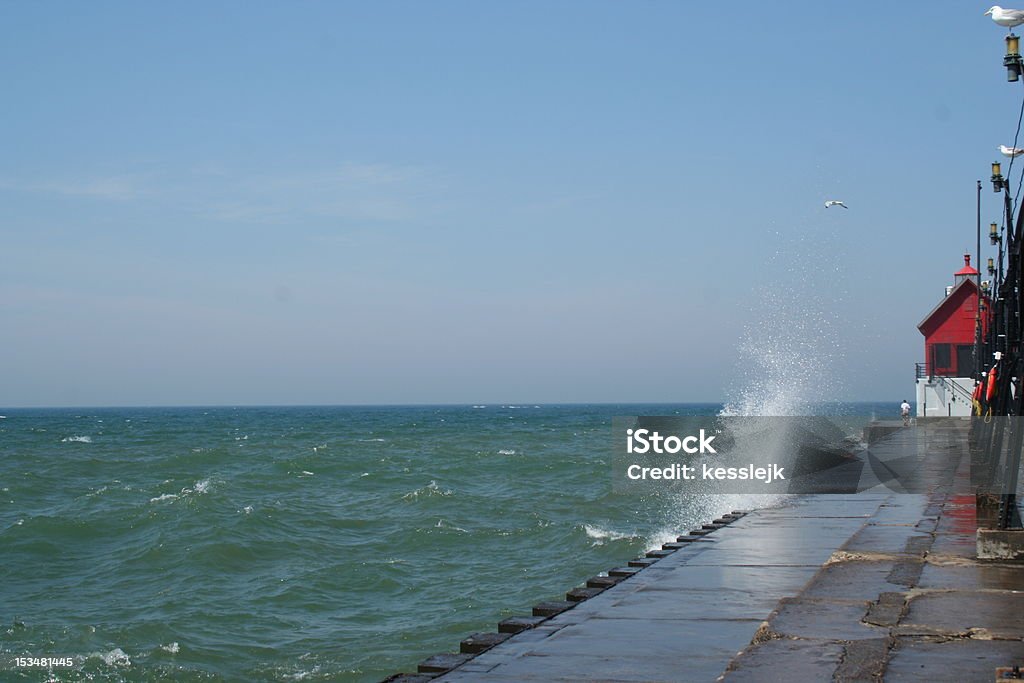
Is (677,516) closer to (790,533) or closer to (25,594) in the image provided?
(790,533)

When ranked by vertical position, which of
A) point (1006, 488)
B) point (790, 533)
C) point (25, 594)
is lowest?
point (25, 594)

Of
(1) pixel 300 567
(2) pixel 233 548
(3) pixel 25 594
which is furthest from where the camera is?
(2) pixel 233 548

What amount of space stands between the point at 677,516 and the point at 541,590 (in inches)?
322

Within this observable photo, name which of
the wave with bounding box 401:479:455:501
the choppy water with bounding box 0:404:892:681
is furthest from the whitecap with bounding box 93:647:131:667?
the wave with bounding box 401:479:455:501

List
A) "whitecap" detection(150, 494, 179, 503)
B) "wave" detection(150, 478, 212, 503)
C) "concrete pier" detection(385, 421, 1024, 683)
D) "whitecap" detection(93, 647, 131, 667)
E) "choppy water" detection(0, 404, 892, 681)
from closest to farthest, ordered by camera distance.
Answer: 1. "concrete pier" detection(385, 421, 1024, 683)
2. "whitecap" detection(93, 647, 131, 667)
3. "choppy water" detection(0, 404, 892, 681)
4. "whitecap" detection(150, 494, 179, 503)
5. "wave" detection(150, 478, 212, 503)

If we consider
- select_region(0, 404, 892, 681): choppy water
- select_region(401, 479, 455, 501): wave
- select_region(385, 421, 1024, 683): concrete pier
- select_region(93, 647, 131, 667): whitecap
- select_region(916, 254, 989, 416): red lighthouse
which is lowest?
select_region(93, 647, 131, 667): whitecap

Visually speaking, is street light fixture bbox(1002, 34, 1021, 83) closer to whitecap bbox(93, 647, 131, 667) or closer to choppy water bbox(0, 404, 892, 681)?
choppy water bbox(0, 404, 892, 681)

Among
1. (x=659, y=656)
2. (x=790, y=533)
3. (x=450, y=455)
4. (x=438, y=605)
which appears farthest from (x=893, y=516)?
(x=450, y=455)

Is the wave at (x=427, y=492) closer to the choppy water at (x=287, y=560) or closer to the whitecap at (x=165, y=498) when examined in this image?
the choppy water at (x=287, y=560)

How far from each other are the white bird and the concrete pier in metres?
4.47

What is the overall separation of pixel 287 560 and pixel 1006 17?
1524 centimetres

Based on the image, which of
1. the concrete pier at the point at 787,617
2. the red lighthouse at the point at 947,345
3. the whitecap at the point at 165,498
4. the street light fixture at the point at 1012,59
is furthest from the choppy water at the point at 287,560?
the red lighthouse at the point at 947,345

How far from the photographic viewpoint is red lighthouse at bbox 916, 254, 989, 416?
48969mm

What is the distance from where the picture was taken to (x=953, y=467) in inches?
919
